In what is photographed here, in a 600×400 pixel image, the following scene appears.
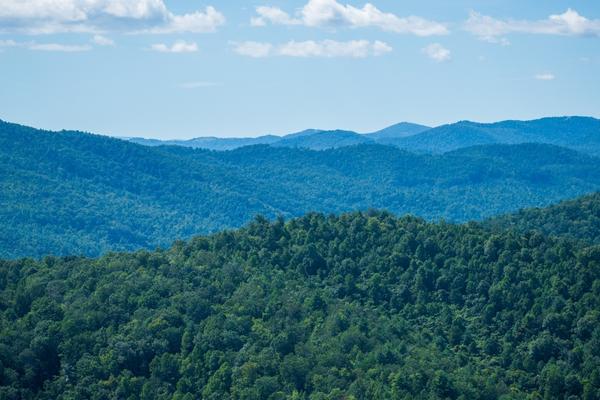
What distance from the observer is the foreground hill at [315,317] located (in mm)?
70438

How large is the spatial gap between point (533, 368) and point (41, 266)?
3829cm

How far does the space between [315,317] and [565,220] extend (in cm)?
5127

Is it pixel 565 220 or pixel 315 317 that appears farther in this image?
pixel 565 220

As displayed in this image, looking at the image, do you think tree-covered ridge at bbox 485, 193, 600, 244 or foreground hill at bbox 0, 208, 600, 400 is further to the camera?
tree-covered ridge at bbox 485, 193, 600, 244

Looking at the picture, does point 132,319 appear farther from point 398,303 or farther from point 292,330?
point 398,303

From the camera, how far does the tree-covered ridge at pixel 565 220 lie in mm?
117750

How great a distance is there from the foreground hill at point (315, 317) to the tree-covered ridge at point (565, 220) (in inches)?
1000

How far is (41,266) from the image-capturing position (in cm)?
8719

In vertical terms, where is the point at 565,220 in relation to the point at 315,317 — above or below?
above

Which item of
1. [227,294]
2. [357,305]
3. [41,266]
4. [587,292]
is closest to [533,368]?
[587,292]

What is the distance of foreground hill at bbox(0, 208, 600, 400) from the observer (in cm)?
7044

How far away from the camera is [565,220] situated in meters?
121

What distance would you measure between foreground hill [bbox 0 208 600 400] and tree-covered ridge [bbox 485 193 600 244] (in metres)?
25.4

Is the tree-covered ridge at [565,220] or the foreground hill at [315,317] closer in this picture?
the foreground hill at [315,317]
